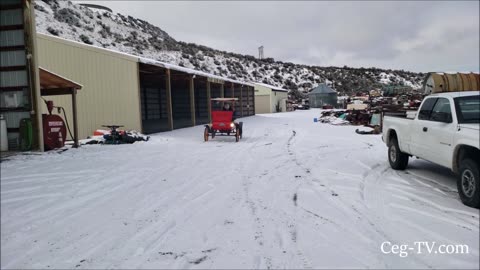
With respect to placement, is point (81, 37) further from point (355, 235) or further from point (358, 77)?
point (358, 77)

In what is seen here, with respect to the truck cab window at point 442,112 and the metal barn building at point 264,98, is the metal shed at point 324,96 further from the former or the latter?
the truck cab window at point 442,112

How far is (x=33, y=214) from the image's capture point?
457cm

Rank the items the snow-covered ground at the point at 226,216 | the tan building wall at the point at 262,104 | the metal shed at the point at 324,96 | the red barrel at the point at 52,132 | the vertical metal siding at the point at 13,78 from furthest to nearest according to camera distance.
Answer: the metal shed at the point at 324,96
the tan building wall at the point at 262,104
the red barrel at the point at 52,132
the vertical metal siding at the point at 13,78
the snow-covered ground at the point at 226,216

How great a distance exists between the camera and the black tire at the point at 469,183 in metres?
4.96

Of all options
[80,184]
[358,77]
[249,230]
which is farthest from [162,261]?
[358,77]

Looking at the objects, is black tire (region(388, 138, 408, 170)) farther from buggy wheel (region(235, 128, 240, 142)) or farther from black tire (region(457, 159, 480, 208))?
buggy wheel (region(235, 128, 240, 142))

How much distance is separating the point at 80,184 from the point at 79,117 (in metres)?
11.0

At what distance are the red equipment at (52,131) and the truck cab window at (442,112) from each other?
10.3m

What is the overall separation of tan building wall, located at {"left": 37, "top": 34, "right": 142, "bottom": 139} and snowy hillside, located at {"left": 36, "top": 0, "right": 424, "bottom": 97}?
28.1 metres

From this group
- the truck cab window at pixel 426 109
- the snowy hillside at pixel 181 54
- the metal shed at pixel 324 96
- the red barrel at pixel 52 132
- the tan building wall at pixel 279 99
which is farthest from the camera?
the metal shed at pixel 324 96

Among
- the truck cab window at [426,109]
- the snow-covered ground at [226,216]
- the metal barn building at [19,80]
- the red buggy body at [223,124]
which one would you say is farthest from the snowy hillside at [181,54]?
the truck cab window at [426,109]

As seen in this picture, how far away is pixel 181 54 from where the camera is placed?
58469 mm

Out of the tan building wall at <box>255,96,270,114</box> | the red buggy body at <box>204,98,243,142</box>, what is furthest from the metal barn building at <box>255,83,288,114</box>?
the red buggy body at <box>204,98,243,142</box>

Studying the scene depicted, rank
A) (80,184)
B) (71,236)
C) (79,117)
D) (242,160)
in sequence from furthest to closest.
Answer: (79,117) < (242,160) < (80,184) < (71,236)
